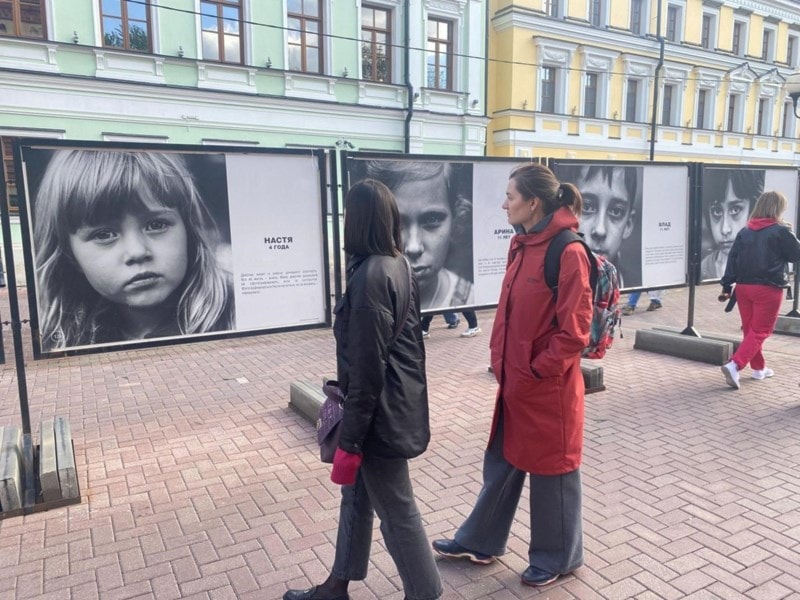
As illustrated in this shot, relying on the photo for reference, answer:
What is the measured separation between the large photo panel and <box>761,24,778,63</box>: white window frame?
1303 inches

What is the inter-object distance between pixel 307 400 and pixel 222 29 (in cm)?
1533

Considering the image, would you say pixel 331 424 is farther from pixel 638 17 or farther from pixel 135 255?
pixel 638 17

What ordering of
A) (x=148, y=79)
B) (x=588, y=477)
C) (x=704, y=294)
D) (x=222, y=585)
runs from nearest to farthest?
(x=222, y=585)
(x=588, y=477)
(x=704, y=294)
(x=148, y=79)

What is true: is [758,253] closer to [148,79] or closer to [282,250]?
[282,250]

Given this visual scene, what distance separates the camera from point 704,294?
45.3ft

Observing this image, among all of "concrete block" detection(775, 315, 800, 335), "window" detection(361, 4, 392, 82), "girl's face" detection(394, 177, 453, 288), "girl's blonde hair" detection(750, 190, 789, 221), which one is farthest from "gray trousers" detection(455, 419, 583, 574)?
"window" detection(361, 4, 392, 82)

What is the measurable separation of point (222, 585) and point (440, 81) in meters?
20.7

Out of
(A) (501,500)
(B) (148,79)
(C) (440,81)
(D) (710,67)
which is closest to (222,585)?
(A) (501,500)

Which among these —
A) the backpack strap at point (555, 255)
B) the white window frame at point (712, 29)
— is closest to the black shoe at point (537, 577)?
the backpack strap at point (555, 255)

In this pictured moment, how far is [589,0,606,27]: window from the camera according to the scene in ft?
88.1

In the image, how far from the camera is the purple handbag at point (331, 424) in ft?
7.98

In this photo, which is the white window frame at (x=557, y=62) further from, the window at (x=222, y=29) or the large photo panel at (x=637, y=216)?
the large photo panel at (x=637, y=216)

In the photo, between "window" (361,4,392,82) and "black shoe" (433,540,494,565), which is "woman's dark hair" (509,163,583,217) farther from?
"window" (361,4,392,82)

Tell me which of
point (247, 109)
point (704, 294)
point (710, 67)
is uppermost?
point (710, 67)
